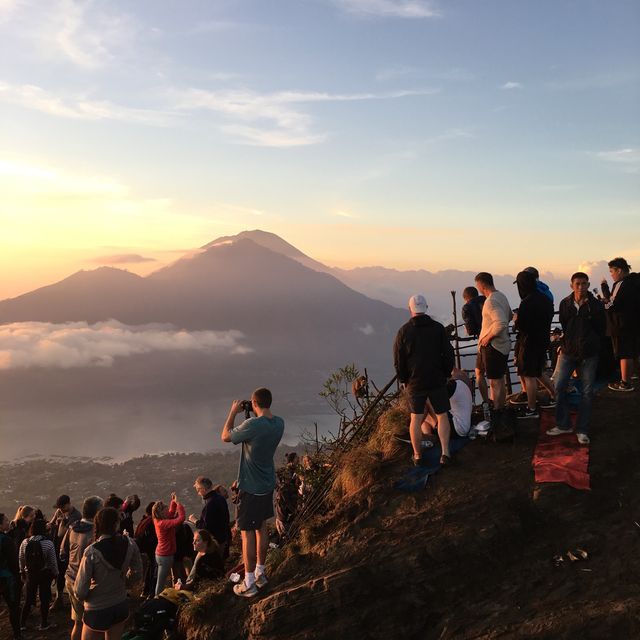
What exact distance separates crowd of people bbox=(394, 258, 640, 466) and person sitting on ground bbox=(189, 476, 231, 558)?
3504 millimetres

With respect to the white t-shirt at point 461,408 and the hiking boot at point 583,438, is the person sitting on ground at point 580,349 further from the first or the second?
the white t-shirt at point 461,408

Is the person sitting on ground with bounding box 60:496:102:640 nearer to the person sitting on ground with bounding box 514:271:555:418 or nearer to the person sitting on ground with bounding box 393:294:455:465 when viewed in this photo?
the person sitting on ground with bounding box 393:294:455:465

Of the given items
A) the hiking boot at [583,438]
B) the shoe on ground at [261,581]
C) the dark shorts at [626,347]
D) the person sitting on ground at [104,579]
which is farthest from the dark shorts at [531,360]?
the person sitting on ground at [104,579]

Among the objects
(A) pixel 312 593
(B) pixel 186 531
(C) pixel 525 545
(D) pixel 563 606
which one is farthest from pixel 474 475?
(B) pixel 186 531

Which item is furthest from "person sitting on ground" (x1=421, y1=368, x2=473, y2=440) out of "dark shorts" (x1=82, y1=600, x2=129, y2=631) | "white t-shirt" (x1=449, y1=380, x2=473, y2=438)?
"dark shorts" (x1=82, y1=600, x2=129, y2=631)

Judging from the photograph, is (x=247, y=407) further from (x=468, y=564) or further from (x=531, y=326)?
(x=531, y=326)

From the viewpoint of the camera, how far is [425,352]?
7.12 m

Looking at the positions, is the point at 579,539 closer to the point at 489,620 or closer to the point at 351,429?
the point at 489,620

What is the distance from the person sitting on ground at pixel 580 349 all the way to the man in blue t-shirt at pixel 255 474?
4.07 metres

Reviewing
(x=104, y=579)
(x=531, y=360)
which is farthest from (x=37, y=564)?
(x=531, y=360)

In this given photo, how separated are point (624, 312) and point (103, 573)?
27.1 ft

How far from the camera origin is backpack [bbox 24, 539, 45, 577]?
8523 mm

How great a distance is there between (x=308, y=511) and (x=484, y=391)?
341cm

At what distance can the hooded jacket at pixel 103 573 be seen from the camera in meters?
5.81
